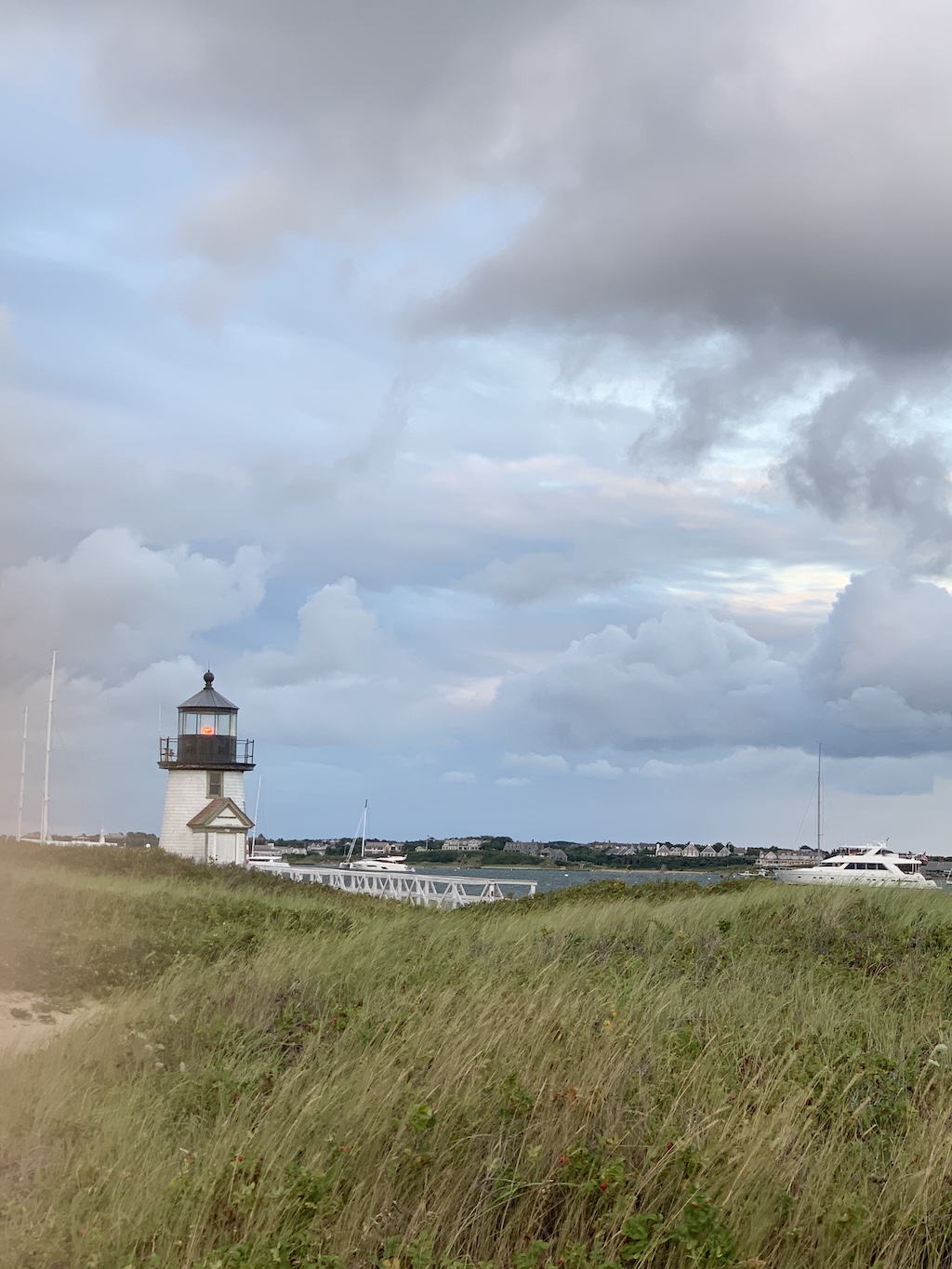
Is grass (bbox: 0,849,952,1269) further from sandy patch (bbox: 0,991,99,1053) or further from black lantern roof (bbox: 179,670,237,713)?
black lantern roof (bbox: 179,670,237,713)

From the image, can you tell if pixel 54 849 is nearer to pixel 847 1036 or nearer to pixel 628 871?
pixel 847 1036

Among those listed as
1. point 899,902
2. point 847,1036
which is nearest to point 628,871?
Answer: point 899,902

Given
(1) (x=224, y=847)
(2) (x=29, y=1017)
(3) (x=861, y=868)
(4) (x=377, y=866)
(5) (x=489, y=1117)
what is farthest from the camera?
(4) (x=377, y=866)

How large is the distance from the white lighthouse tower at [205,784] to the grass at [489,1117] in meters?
28.3

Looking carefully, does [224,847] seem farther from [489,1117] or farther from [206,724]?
[489,1117]

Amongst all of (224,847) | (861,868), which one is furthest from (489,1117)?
(861,868)

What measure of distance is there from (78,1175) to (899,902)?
47.9ft

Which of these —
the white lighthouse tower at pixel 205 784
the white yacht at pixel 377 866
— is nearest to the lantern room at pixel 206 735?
the white lighthouse tower at pixel 205 784

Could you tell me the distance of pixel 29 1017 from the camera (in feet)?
41.2

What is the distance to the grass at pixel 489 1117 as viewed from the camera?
523 centimetres

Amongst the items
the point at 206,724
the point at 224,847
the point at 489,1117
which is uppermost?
Result: the point at 206,724

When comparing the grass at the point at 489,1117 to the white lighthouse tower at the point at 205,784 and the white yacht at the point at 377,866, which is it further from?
the white yacht at the point at 377,866

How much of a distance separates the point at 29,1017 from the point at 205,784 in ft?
93.6

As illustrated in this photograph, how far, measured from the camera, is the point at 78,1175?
19.3 feet
